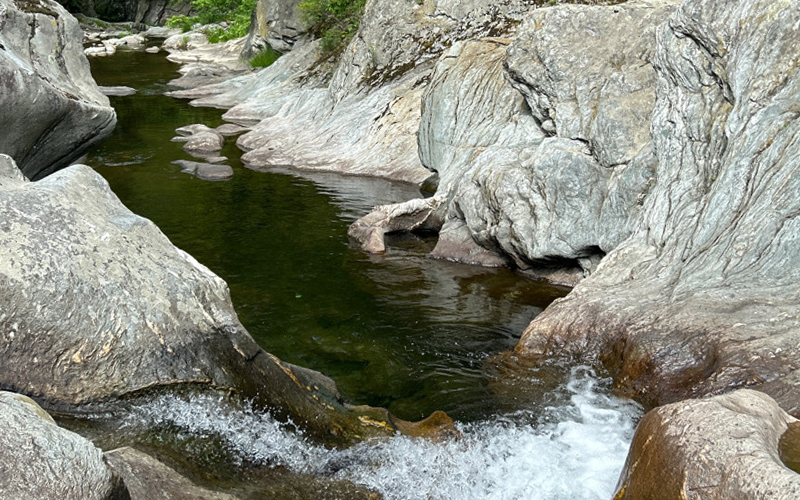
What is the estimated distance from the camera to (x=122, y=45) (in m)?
46.0

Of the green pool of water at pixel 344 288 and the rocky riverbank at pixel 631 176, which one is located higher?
the rocky riverbank at pixel 631 176

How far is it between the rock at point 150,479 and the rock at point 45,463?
0.37m

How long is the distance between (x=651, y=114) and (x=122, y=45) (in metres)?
41.8

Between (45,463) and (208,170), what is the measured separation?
1520 cm

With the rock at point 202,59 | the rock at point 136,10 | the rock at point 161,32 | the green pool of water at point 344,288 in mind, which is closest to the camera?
the green pool of water at point 344,288

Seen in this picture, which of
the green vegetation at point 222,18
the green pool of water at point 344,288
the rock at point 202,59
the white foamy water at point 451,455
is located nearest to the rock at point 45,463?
the white foamy water at point 451,455

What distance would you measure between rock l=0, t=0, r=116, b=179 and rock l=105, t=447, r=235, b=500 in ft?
13.4

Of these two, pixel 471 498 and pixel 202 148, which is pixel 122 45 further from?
pixel 471 498

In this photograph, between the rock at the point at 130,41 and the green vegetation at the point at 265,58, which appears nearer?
the green vegetation at the point at 265,58

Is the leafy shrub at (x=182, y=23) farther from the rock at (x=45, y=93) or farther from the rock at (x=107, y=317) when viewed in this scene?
the rock at (x=107, y=317)

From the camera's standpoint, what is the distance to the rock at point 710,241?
7.10 metres

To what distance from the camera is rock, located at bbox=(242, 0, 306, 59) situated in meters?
28.8

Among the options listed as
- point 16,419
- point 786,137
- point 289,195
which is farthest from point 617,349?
point 289,195

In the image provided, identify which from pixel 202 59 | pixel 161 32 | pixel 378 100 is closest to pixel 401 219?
pixel 378 100
